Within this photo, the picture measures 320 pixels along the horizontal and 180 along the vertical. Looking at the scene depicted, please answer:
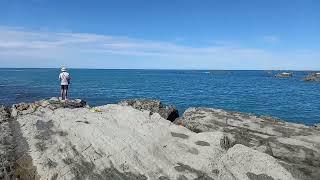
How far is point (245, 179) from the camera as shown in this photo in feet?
52.7

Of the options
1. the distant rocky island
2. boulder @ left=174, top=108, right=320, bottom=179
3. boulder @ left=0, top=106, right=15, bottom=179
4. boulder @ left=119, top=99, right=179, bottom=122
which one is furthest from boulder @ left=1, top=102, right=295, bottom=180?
boulder @ left=119, top=99, right=179, bottom=122

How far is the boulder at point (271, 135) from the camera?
64.0 feet

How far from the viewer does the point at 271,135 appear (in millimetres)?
24297

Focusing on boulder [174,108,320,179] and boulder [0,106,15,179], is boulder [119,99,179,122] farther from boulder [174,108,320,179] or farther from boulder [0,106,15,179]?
boulder [0,106,15,179]

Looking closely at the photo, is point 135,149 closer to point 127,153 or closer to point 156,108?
point 127,153

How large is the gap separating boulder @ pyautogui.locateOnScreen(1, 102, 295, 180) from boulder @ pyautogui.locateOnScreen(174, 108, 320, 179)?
1768 mm

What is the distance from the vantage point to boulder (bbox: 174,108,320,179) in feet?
64.0

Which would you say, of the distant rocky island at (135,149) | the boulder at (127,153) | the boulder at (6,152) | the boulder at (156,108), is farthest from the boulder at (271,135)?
the boulder at (6,152)

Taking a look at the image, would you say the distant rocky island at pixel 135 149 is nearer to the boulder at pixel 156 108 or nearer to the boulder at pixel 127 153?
the boulder at pixel 127 153

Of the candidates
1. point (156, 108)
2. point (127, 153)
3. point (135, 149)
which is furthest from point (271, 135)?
point (127, 153)

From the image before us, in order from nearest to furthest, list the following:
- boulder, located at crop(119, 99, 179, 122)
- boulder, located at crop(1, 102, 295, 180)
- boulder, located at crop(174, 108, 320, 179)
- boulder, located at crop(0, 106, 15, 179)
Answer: boulder, located at crop(0, 106, 15, 179) → boulder, located at crop(1, 102, 295, 180) → boulder, located at crop(174, 108, 320, 179) → boulder, located at crop(119, 99, 179, 122)

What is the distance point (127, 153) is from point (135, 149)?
1.93 ft

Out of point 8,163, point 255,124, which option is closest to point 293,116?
point 255,124

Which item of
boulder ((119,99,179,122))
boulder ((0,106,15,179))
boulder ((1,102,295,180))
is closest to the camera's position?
boulder ((0,106,15,179))
